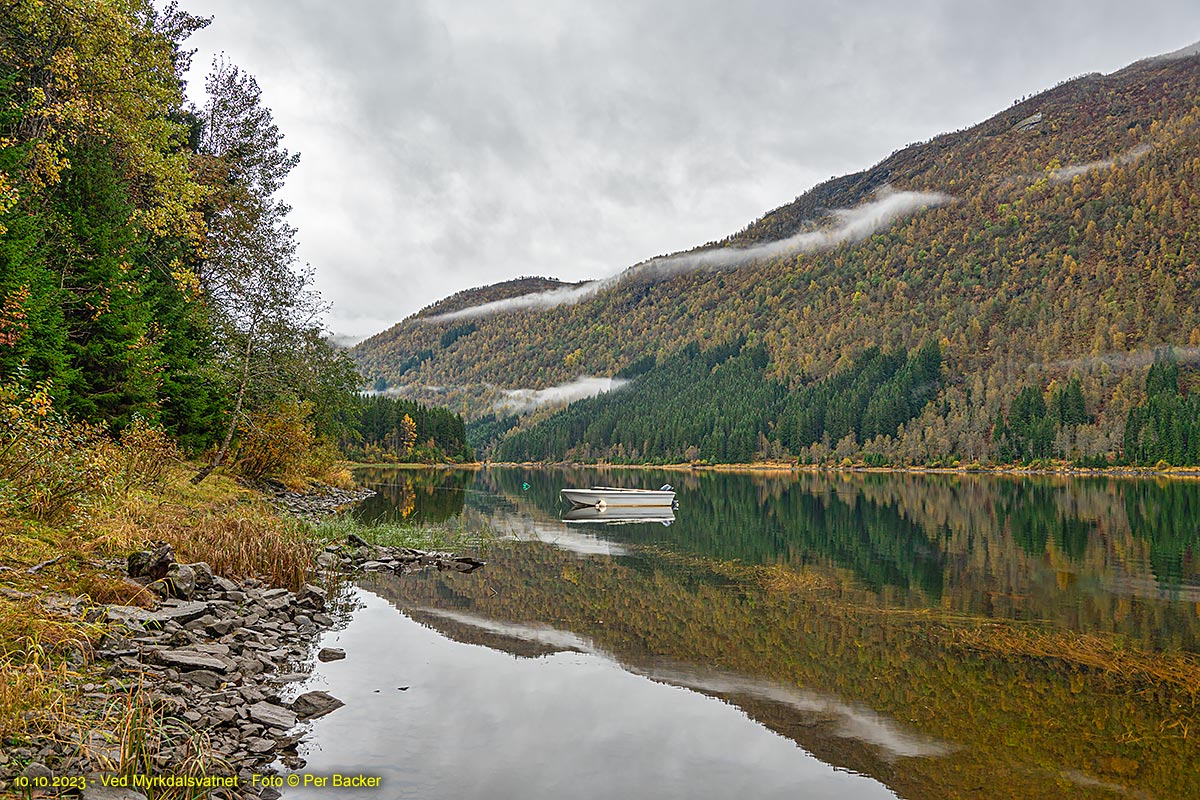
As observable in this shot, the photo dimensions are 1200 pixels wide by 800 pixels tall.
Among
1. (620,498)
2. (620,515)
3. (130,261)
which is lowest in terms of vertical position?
(620,515)

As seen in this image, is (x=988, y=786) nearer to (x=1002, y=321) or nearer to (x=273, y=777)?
(x=273, y=777)

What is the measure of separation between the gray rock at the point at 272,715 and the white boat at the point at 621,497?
3909cm

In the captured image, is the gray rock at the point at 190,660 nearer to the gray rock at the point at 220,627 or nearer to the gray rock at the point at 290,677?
the gray rock at the point at 290,677

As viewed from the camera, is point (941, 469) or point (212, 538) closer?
point (212, 538)

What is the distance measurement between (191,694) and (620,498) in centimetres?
4101

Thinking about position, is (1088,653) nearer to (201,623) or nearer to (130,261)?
(201,623)

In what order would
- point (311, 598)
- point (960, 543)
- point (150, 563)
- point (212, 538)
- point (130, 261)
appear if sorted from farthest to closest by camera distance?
point (960, 543)
point (130, 261)
point (311, 598)
point (212, 538)
point (150, 563)

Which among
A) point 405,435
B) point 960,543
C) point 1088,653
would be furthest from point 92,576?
point 405,435

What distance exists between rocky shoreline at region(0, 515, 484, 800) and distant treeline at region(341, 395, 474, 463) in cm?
11484

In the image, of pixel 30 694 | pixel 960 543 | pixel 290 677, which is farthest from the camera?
pixel 960 543

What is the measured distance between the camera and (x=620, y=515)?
148ft

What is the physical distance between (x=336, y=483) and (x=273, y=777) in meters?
46.0

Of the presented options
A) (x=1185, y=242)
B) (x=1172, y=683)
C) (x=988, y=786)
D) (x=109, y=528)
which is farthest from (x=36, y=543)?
(x=1185, y=242)

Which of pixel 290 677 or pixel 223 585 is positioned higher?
pixel 223 585
